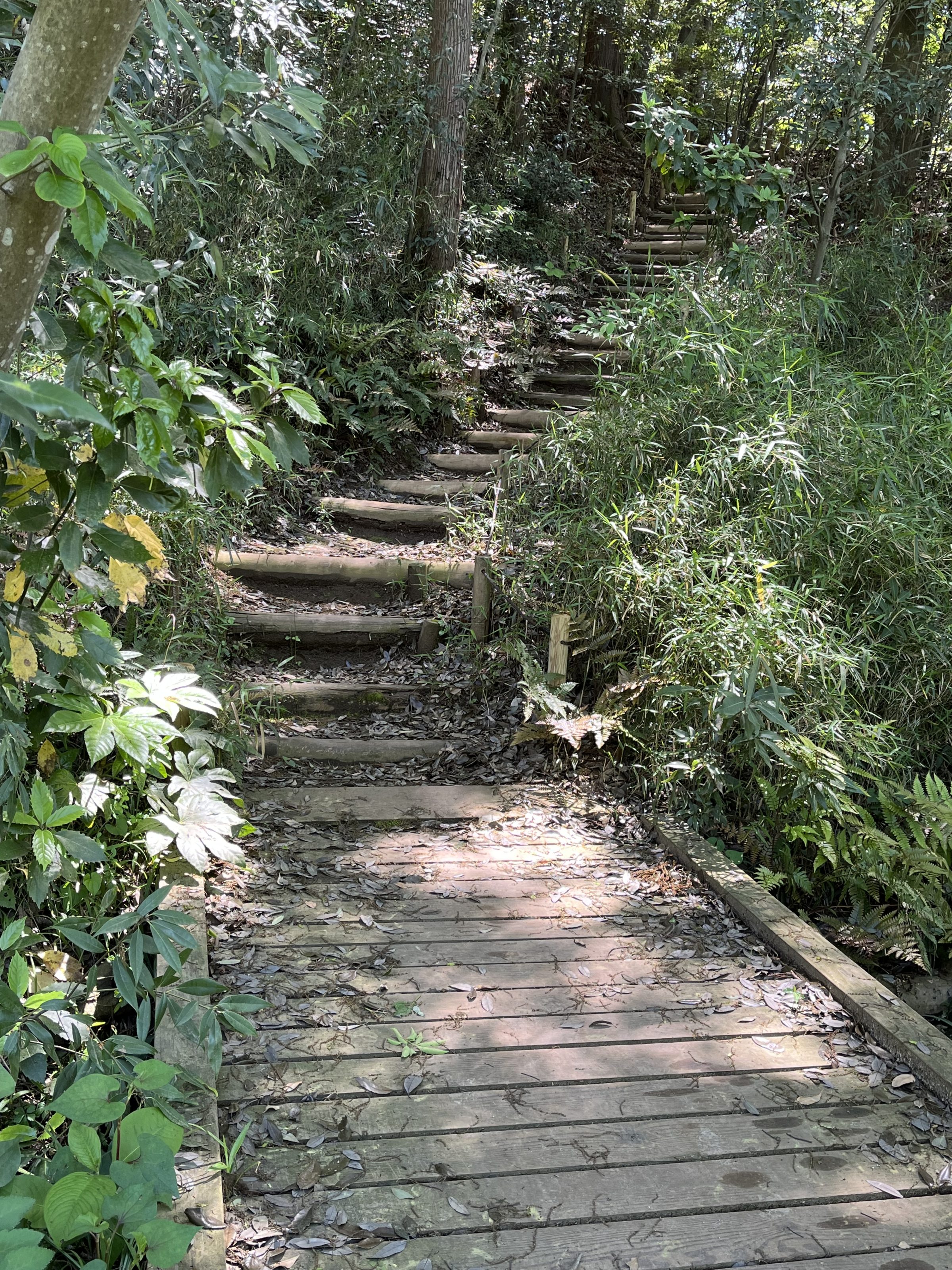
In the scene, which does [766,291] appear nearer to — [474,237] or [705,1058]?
[474,237]

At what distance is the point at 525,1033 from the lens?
8.58 feet

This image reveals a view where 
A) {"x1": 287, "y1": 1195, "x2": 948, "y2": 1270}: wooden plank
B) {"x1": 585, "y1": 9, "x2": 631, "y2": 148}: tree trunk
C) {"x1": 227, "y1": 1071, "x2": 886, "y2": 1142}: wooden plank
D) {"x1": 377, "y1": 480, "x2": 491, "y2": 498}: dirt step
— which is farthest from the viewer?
{"x1": 585, "y1": 9, "x2": 631, "y2": 148}: tree trunk

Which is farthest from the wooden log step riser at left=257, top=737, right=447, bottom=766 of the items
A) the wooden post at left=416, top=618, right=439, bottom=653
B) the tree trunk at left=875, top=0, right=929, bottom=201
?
the tree trunk at left=875, top=0, right=929, bottom=201

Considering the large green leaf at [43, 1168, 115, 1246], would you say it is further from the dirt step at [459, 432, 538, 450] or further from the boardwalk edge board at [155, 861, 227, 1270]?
the dirt step at [459, 432, 538, 450]

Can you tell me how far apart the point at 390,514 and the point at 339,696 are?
5.72 feet

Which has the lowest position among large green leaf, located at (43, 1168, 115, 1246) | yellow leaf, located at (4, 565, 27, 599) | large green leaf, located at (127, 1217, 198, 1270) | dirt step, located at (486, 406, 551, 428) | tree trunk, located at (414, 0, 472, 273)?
large green leaf, located at (127, 1217, 198, 1270)

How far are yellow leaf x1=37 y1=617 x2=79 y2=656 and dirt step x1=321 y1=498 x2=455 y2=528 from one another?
3.93 meters

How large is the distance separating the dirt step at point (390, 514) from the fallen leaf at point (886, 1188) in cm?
447

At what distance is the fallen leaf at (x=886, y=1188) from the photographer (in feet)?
6.97

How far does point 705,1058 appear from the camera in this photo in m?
2.54

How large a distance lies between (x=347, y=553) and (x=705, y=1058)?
3.80 metres

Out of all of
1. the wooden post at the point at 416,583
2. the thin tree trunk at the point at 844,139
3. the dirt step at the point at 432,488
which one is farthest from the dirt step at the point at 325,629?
the thin tree trunk at the point at 844,139

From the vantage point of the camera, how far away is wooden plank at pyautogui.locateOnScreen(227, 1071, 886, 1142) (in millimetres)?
2244

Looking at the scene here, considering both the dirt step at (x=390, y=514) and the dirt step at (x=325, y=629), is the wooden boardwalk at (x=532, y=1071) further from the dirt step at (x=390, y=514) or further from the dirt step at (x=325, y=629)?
the dirt step at (x=390, y=514)
